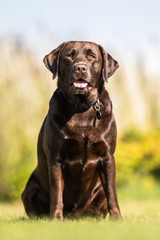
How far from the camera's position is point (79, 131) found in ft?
13.0

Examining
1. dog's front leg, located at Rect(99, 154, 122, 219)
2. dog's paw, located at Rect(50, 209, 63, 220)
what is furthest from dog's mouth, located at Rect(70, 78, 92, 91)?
dog's paw, located at Rect(50, 209, 63, 220)

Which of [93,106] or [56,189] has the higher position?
[93,106]

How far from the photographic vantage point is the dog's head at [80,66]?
3.95 m

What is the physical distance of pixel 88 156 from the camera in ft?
13.0

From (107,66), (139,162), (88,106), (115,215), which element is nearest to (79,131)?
(88,106)

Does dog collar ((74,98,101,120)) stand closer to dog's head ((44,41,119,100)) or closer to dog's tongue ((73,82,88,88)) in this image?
dog's head ((44,41,119,100))

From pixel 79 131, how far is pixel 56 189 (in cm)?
59

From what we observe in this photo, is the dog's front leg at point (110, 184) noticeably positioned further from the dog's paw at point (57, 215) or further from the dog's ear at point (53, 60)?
the dog's ear at point (53, 60)

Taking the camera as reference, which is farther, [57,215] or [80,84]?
[80,84]

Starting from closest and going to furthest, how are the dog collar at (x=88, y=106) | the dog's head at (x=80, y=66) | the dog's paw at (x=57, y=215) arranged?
the dog's paw at (x=57, y=215), the dog's head at (x=80, y=66), the dog collar at (x=88, y=106)

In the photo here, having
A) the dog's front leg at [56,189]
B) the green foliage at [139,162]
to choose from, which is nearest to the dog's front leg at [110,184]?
the dog's front leg at [56,189]

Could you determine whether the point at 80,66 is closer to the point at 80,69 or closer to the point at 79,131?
the point at 80,69

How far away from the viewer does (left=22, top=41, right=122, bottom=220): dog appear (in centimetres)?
392

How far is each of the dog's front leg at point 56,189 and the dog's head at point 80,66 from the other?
0.75m
